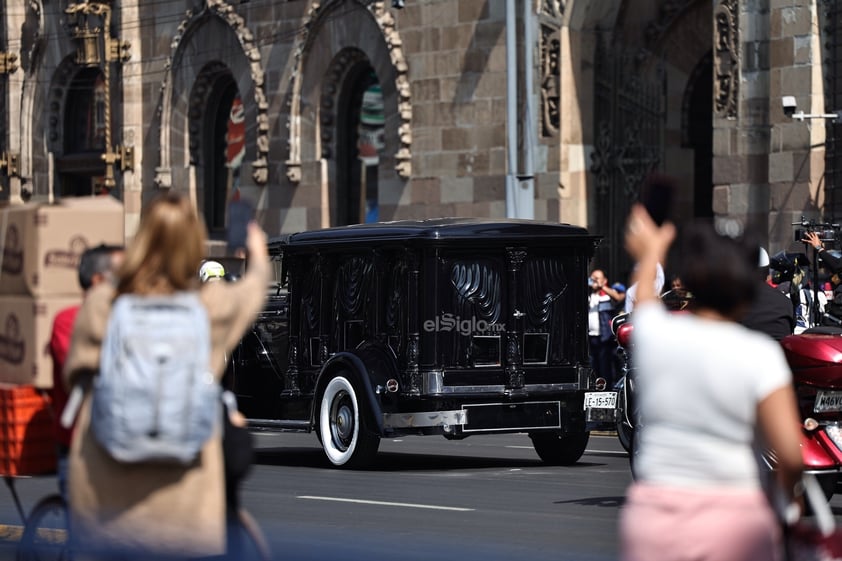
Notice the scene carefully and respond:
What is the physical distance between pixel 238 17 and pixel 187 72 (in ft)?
6.48

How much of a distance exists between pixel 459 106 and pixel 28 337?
22.1 metres

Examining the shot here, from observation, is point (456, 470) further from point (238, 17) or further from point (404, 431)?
point (238, 17)

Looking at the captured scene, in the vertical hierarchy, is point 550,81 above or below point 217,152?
above

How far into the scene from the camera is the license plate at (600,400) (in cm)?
1605

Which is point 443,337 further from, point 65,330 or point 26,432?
point 65,330

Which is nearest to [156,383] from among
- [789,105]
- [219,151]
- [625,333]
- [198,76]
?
[625,333]

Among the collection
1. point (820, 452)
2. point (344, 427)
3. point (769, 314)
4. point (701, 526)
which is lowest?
point (344, 427)

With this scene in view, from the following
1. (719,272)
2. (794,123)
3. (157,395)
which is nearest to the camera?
(719,272)

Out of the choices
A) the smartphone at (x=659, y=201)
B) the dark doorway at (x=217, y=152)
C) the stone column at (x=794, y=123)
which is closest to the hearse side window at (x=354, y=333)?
the stone column at (x=794, y=123)

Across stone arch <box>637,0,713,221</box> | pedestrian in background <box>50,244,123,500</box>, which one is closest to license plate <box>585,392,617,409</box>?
pedestrian in background <box>50,244,123,500</box>

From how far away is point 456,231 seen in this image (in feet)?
54.1

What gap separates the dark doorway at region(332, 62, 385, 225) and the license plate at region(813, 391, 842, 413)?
2048 cm


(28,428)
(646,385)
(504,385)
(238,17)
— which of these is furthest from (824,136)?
(646,385)

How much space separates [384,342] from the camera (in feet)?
54.4
